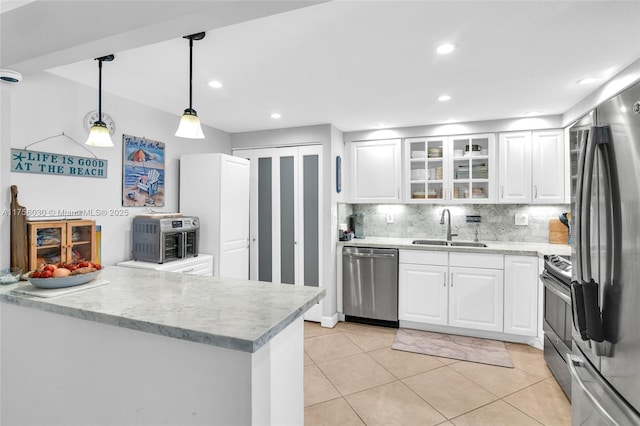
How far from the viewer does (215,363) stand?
1.18m

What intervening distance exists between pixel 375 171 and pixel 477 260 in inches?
62.8

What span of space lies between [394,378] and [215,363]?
2034 millimetres

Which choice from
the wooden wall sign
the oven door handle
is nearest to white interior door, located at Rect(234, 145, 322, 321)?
the wooden wall sign

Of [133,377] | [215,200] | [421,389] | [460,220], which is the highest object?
[215,200]

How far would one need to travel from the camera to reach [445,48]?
204 centimetres

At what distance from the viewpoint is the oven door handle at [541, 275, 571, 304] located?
230cm

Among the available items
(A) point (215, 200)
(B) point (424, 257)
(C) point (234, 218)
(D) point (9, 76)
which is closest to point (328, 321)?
(B) point (424, 257)

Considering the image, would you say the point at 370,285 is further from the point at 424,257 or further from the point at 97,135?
the point at 97,135

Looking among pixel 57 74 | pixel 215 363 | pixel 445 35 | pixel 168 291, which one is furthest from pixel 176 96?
pixel 215 363

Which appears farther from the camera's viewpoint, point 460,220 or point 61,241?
point 460,220

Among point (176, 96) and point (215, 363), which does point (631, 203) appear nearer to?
point (215, 363)

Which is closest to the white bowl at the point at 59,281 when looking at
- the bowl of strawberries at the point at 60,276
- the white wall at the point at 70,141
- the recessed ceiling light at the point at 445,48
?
the bowl of strawberries at the point at 60,276

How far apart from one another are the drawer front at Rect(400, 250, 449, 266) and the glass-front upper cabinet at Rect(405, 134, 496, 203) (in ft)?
2.23

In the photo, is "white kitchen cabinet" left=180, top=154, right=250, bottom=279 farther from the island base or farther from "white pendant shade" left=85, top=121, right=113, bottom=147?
the island base
